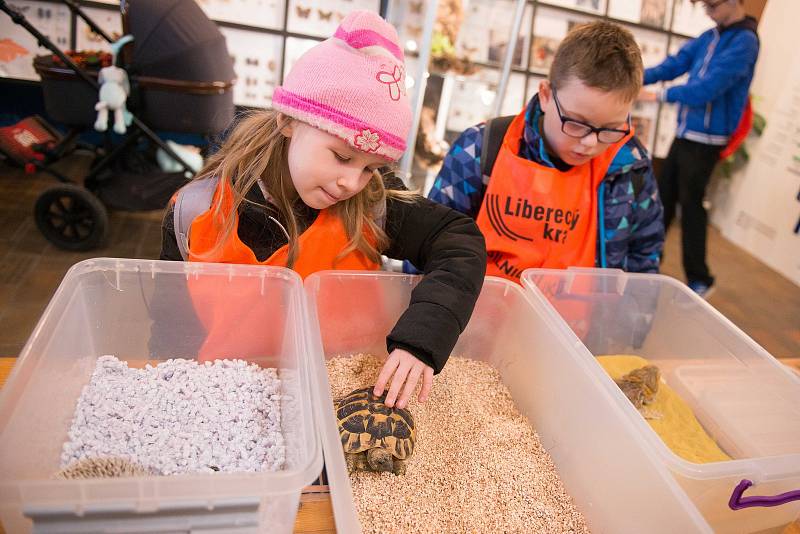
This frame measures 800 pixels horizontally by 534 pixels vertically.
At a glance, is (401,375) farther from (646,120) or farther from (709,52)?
(646,120)

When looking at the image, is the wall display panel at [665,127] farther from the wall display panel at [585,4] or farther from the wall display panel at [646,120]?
the wall display panel at [585,4]

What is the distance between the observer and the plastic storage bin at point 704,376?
82 centimetres

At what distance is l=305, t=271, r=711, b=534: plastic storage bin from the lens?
784 mm

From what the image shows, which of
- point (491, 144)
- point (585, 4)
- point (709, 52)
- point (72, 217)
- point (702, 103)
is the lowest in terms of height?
point (72, 217)

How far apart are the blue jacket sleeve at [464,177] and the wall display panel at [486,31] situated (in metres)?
1.70

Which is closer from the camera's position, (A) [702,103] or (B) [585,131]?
(B) [585,131]

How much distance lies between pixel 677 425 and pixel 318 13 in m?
3.27

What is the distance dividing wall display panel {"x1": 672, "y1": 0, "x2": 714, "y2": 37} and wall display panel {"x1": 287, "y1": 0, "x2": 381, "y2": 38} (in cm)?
199

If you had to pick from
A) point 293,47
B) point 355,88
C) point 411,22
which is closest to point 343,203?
point 355,88

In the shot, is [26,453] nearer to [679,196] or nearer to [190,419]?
[190,419]

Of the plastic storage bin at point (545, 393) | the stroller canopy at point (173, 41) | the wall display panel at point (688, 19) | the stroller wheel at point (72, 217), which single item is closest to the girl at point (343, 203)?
the plastic storage bin at point (545, 393)

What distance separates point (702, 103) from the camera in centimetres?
287

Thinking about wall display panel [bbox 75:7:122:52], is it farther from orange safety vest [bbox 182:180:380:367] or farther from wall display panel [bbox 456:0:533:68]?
orange safety vest [bbox 182:180:380:367]

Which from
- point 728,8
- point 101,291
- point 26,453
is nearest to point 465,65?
point 728,8
